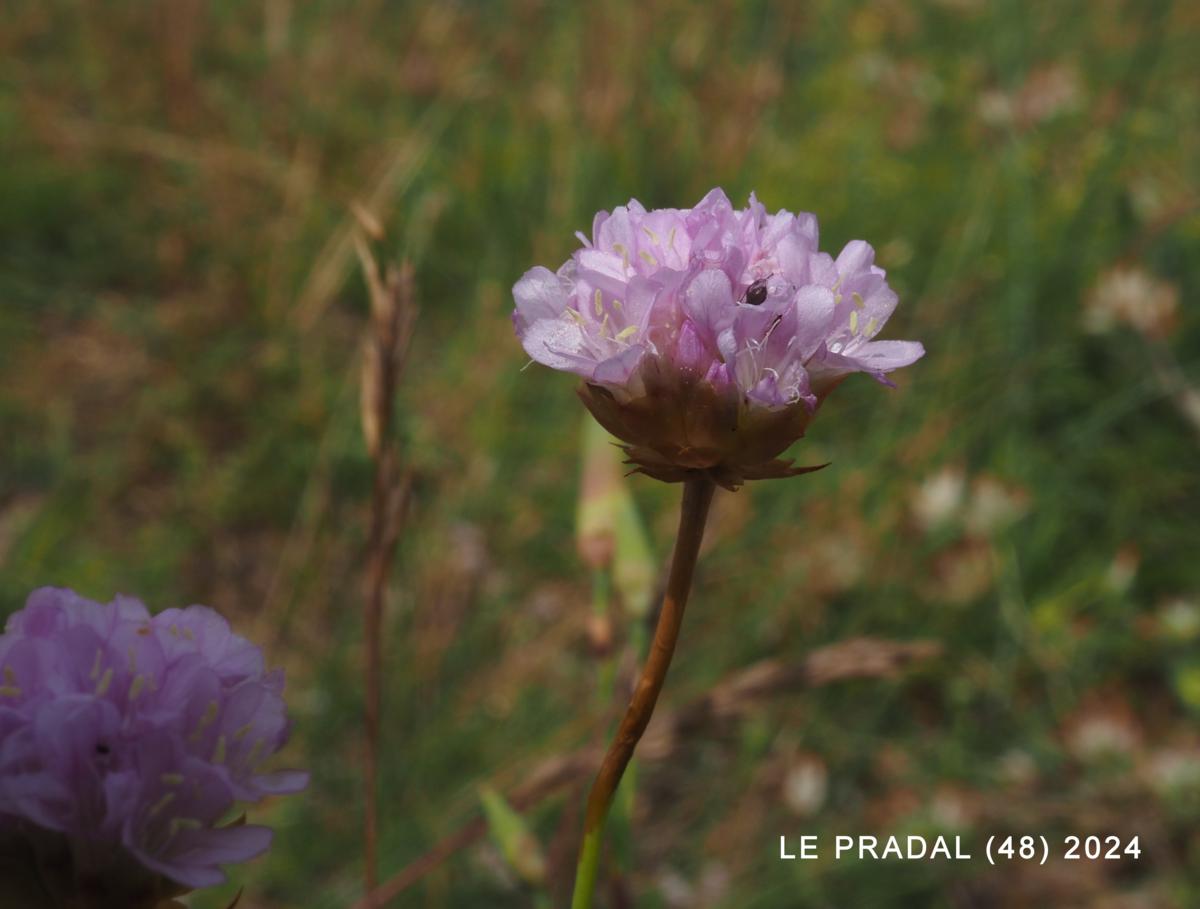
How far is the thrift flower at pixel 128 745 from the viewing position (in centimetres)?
38

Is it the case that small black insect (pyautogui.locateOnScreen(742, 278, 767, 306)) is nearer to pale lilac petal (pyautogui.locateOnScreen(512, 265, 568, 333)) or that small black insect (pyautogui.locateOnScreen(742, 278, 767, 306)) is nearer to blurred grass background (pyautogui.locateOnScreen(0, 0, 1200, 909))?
pale lilac petal (pyautogui.locateOnScreen(512, 265, 568, 333))

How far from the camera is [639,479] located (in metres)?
1.51

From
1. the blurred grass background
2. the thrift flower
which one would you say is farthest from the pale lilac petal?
the blurred grass background

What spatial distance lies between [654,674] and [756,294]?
0.14 meters

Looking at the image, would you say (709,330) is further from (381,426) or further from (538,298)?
(381,426)

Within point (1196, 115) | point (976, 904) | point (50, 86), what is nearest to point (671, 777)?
point (976, 904)

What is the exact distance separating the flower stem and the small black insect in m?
0.07

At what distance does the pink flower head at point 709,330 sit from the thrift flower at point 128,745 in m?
0.16

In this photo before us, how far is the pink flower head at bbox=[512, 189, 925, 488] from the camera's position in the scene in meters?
0.43

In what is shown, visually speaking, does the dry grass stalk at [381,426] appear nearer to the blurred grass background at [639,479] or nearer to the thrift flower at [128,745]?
the thrift flower at [128,745]

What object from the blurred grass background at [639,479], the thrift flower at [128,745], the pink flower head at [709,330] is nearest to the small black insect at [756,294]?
the pink flower head at [709,330]

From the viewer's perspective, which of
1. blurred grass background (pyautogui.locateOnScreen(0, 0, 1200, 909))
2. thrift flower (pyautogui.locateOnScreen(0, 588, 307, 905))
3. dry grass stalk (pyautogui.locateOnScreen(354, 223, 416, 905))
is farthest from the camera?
blurred grass background (pyautogui.locateOnScreen(0, 0, 1200, 909))

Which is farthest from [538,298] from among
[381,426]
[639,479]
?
[639,479]

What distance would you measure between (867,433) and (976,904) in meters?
0.60
